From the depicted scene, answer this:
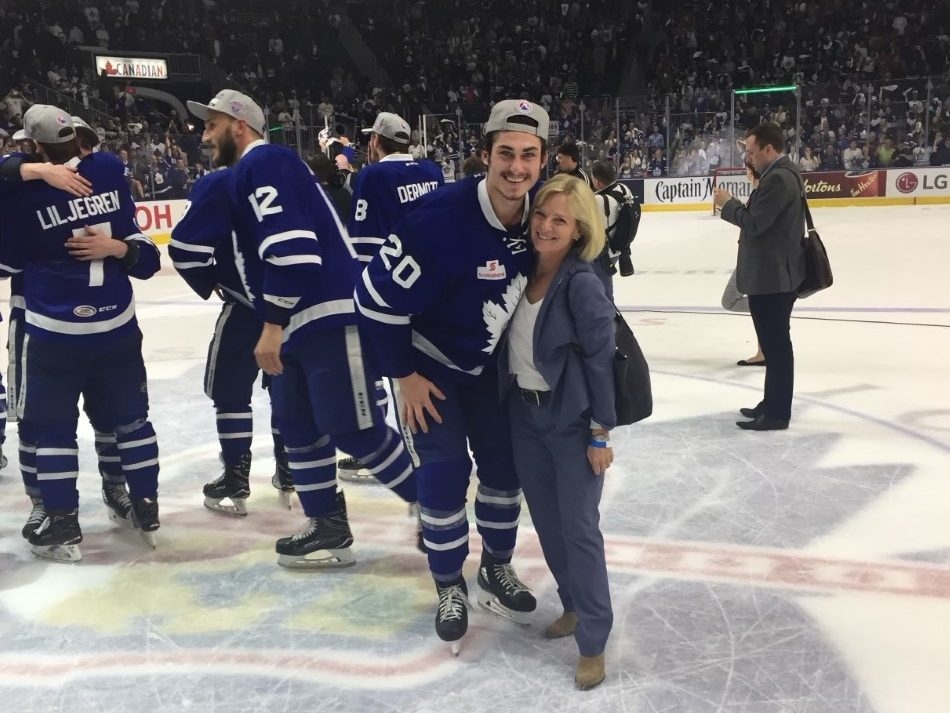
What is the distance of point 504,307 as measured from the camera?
7.54ft

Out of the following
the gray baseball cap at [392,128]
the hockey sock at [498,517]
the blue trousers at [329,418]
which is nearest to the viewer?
the hockey sock at [498,517]

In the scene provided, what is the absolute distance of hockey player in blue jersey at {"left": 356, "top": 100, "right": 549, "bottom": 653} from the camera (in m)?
2.25

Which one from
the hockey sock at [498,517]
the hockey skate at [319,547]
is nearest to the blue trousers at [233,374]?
the hockey skate at [319,547]

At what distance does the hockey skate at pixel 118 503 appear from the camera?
136 inches

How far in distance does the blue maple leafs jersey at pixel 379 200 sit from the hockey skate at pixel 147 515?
4.22ft

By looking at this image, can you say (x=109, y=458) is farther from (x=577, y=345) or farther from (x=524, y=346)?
(x=577, y=345)

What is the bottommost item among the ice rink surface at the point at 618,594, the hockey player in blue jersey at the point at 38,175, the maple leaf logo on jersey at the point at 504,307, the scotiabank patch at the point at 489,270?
the ice rink surface at the point at 618,594

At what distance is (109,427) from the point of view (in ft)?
10.6

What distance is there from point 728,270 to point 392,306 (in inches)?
324

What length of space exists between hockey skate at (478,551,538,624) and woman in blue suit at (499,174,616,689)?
1.17ft

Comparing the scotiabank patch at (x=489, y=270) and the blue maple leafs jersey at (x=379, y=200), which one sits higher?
the blue maple leafs jersey at (x=379, y=200)

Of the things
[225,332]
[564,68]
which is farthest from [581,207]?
[564,68]

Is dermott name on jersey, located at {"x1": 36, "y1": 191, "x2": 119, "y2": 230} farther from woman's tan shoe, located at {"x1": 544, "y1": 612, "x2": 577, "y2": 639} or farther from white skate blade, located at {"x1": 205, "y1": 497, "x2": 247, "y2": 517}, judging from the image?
woman's tan shoe, located at {"x1": 544, "y1": 612, "x2": 577, "y2": 639}

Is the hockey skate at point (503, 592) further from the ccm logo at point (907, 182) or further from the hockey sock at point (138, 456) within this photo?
the ccm logo at point (907, 182)
